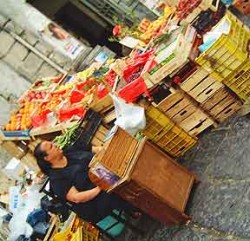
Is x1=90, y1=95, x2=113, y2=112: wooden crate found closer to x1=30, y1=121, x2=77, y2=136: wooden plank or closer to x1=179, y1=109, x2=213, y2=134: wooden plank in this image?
x1=30, y1=121, x2=77, y2=136: wooden plank

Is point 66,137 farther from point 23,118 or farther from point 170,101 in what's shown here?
point 23,118

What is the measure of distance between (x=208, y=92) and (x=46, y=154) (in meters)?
2.10

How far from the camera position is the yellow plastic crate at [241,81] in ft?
23.6

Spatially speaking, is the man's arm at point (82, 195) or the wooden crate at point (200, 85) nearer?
the man's arm at point (82, 195)

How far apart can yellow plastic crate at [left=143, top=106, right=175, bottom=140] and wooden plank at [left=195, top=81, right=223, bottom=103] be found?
1.57ft

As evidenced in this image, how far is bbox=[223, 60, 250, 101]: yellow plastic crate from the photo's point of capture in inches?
283

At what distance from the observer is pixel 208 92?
7.48 metres

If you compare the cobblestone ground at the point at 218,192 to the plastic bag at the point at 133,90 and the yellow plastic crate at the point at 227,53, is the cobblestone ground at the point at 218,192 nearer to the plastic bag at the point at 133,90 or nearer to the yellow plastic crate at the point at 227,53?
the yellow plastic crate at the point at 227,53

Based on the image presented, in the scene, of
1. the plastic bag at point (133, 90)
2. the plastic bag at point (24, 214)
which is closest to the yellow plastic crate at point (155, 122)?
the plastic bag at point (133, 90)

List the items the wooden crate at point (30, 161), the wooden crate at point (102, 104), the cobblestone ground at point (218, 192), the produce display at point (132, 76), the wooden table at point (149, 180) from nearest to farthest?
the cobblestone ground at point (218, 192)
the wooden table at point (149, 180)
the produce display at point (132, 76)
the wooden crate at point (102, 104)
the wooden crate at point (30, 161)

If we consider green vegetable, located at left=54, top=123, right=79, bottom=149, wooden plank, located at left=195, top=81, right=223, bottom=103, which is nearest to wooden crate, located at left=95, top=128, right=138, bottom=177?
wooden plank, located at left=195, top=81, right=223, bottom=103

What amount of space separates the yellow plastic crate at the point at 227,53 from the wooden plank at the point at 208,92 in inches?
4.4

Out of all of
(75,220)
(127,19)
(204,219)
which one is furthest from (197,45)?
(127,19)

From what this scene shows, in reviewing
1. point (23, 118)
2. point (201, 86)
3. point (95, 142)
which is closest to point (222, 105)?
point (201, 86)
